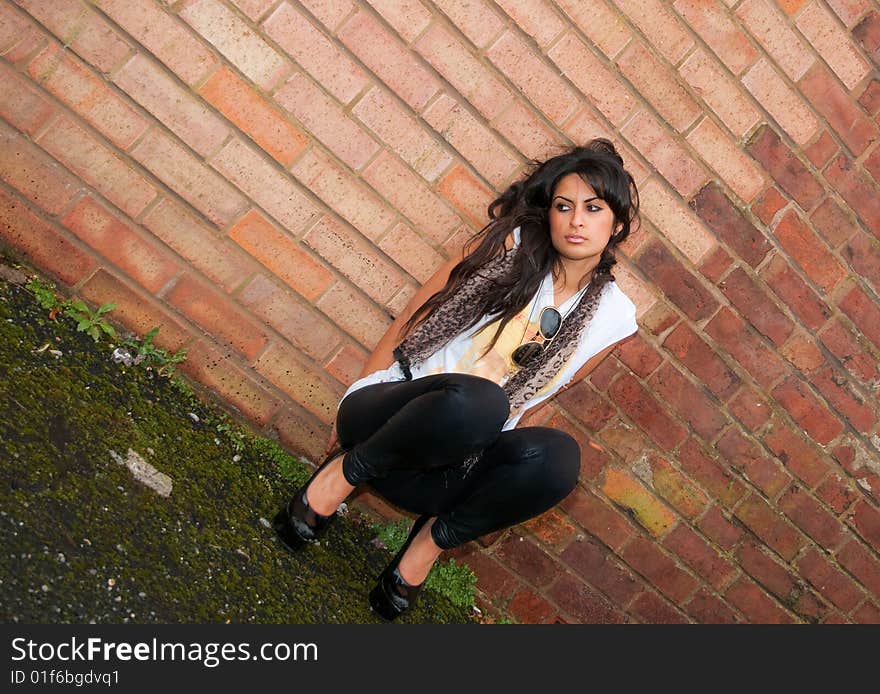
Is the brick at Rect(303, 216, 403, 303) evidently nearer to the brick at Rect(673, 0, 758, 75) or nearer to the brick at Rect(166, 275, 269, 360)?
the brick at Rect(166, 275, 269, 360)

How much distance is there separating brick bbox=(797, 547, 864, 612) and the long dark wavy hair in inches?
45.4

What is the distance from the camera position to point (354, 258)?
225 centimetres

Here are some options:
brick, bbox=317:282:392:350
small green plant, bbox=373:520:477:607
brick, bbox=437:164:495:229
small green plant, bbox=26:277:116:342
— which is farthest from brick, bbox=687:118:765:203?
small green plant, bbox=26:277:116:342

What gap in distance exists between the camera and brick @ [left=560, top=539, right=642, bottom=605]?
2.46 m

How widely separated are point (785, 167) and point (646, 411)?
0.77 meters

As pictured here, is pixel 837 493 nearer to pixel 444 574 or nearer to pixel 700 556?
pixel 700 556

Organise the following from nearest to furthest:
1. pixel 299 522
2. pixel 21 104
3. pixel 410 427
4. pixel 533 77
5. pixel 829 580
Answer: pixel 410 427 < pixel 299 522 < pixel 21 104 < pixel 533 77 < pixel 829 580

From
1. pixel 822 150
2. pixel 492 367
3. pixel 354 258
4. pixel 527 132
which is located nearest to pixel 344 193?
pixel 354 258

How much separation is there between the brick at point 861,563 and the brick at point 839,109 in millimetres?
1175

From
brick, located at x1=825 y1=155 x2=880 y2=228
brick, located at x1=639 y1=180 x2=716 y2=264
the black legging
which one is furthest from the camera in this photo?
brick, located at x1=825 y1=155 x2=880 y2=228

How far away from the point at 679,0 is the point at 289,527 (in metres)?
1.65

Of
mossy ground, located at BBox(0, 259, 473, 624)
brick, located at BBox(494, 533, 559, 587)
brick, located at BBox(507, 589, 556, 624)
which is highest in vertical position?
brick, located at BBox(494, 533, 559, 587)

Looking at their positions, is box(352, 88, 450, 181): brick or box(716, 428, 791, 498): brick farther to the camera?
box(716, 428, 791, 498): brick

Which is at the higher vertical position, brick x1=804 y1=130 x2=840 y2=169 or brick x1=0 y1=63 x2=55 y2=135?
brick x1=804 y1=130 x2=840 y2=169
